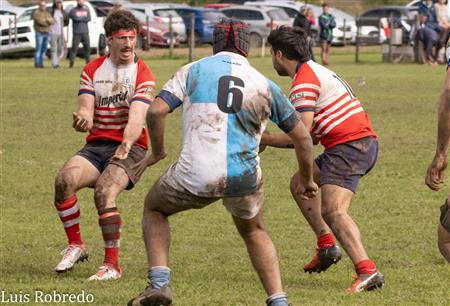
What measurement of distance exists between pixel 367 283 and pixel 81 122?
7.33 feet

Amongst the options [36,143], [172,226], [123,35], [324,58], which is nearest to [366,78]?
[324,58]

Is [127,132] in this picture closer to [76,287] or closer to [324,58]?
[76,287]

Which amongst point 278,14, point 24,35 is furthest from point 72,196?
point 278,14

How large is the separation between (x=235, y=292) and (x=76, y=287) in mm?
1064

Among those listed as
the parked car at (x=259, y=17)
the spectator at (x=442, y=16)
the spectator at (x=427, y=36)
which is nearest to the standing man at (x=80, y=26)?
the spectator at (x=427, y=36)

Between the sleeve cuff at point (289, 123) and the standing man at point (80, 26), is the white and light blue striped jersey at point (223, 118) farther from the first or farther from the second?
the standing man at point (80, 26)

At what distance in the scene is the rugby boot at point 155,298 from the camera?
7189mm

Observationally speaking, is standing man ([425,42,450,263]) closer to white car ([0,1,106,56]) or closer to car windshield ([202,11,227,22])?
white car ([0,1,106,56])

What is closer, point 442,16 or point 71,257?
point 71,257

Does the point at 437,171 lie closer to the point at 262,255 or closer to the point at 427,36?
the point at 262,255

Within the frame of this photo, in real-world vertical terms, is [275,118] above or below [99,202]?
above

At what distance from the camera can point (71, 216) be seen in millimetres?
9250

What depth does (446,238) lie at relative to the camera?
8.05 meters

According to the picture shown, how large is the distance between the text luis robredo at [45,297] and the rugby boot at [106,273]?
0.44 meters
